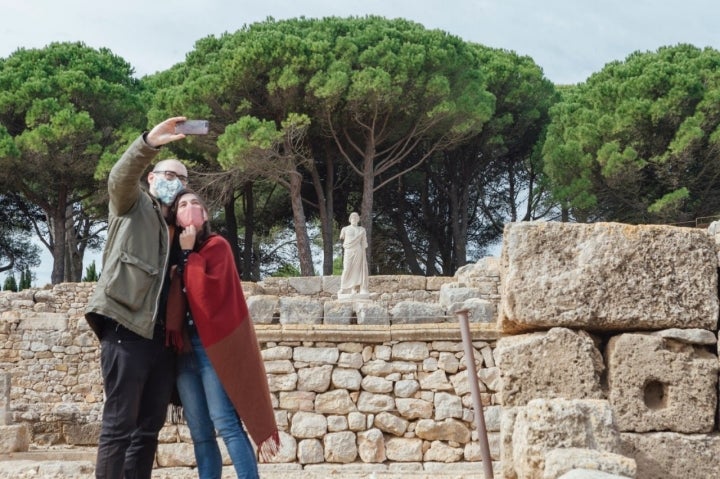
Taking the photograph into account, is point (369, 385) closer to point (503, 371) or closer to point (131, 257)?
point (503, 371)

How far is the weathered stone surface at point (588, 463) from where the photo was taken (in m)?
2.87

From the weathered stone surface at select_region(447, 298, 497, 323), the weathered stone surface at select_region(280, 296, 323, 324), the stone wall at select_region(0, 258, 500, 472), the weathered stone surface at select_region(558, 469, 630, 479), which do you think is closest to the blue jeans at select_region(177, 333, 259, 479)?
the weathered stone surface at select_region(558, 469, 630, 479)

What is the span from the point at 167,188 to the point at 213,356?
783 mm

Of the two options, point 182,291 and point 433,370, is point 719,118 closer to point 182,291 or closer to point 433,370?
point 433,370

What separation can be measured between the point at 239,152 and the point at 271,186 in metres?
8.10

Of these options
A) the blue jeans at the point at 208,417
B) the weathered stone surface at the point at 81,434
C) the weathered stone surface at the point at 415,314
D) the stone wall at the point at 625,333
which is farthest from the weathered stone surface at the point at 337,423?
the stone wall at the point at 625,333

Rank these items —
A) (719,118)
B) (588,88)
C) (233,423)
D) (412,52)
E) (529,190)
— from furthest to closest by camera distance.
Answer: (529,190) < (588,88) < (719,118) < (412,52) < (233,423)

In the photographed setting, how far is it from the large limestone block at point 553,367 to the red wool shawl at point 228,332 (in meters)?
1.05

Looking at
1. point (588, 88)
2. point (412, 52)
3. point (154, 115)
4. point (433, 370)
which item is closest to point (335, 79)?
point (412, 52)

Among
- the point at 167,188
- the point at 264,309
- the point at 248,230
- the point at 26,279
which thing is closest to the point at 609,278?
the point at 167,188

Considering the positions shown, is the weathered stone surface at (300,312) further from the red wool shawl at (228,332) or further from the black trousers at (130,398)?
the black trousers at (130,398)

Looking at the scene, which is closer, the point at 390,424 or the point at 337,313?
the point at 390,424

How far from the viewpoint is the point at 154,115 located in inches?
912

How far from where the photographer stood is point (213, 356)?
351 cm
